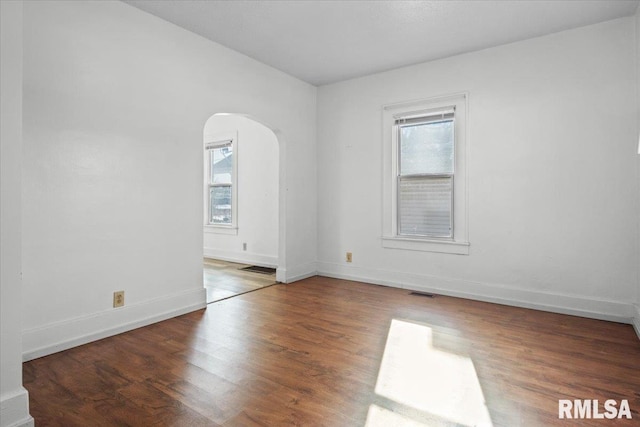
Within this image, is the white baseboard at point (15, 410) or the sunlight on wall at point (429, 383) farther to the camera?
the sunlight on wall at point (429, 383)

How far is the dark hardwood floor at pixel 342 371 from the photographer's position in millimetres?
1886

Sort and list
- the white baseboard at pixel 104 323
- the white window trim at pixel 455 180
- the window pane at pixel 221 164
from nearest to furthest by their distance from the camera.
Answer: the white baseboard at pixel 104 323, the white window trim at pixel 455 180, the window pane at pixel 221 164

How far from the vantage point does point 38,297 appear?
8.41 feet

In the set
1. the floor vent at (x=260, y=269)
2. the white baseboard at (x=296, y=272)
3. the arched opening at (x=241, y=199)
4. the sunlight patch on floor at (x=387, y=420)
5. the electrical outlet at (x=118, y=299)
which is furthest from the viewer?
the arched opening at (x=241, y=199)

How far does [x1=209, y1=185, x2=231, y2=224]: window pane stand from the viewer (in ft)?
21.2

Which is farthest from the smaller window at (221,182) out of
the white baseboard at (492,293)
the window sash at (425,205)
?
the window sash at (425,205)

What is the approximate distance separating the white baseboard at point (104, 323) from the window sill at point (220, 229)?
Result: 2.65 metres

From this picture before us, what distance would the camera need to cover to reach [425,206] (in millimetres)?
4445

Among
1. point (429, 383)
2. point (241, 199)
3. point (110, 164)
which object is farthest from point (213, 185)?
point (429, 383)

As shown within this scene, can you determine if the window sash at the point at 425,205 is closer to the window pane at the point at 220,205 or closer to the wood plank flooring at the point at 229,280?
the wood plank flooring at the point at 229,280

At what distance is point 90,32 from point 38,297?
2.03 meters

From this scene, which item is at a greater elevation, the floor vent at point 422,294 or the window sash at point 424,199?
the window sash at point 424,199

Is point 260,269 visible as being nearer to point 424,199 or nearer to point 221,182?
point 221,182

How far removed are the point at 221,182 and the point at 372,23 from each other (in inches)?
159
